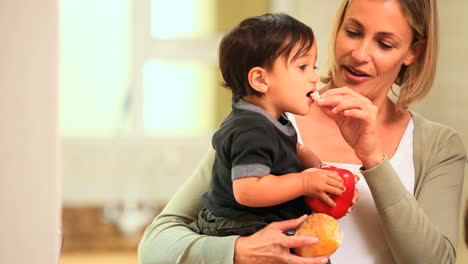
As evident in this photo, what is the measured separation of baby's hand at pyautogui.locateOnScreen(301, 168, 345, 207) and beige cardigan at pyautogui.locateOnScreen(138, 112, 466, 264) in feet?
0.58

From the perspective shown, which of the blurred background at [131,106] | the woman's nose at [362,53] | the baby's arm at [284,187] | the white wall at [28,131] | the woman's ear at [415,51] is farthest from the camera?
the blurred background at [131,106]

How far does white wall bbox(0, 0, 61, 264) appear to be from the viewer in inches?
23.7

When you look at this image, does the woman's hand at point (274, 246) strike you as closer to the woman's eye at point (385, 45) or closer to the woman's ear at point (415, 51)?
the woman's eye at point (385, 45)

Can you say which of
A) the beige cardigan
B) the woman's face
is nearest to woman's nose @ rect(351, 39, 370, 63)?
the woman's face

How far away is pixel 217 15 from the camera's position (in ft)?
Result: 15.8

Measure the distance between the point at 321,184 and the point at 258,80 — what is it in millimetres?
251

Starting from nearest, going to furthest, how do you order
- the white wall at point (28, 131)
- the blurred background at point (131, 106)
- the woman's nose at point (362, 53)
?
the white wall at point (28, 131) → the woman's nose at point (362, 53) → the blurred background at point (131, 106)

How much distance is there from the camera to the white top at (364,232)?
5.23ft

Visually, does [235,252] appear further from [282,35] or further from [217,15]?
[217,15]

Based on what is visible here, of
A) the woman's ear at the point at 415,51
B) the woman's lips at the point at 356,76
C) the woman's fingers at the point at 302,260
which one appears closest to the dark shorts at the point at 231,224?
the woman's fingers at the point at 302,260

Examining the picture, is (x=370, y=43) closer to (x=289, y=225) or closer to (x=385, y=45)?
(x=385, y=45)

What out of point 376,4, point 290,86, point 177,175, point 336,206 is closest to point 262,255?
point 336,206

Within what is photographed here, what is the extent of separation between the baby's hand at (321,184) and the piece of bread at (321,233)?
0.14 feet

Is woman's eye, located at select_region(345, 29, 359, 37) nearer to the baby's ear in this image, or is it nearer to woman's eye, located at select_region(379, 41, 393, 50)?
woman's eye, located at select_region(379, 41, 393, 50)
